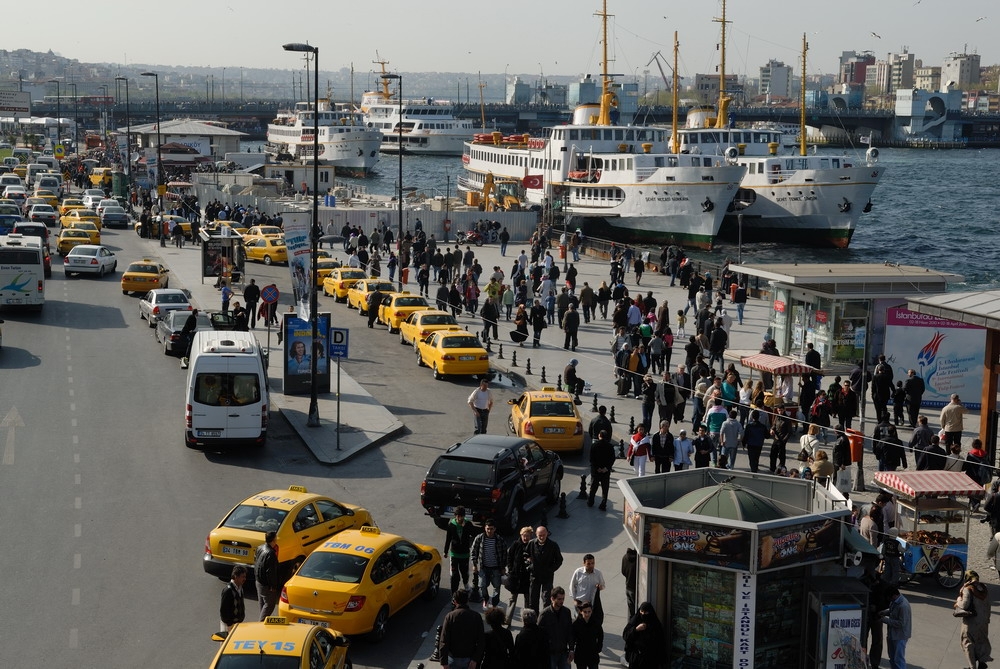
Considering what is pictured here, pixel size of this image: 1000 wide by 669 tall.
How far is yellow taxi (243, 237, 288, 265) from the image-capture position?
166 ft

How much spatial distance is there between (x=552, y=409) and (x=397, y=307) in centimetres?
1397

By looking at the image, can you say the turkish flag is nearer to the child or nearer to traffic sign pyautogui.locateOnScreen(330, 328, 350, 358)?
the child

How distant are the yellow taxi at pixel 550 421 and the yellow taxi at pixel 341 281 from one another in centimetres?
1877

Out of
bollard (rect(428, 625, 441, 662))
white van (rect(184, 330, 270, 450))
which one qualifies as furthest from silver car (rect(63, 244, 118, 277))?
bollard (rect(428, 625, 441, 662))

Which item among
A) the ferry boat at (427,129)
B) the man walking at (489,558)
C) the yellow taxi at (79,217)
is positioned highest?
the ferry boat at (427,129)

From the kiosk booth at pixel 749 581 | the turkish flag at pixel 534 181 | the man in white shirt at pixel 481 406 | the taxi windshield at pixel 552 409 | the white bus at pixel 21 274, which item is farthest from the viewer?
the turkish flag at pixel 534 181

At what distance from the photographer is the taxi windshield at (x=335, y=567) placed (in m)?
14.2

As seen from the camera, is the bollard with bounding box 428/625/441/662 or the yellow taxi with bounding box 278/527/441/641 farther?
the yellow taxi with bounding box 278/527/441/641

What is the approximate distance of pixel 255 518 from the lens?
16.2m

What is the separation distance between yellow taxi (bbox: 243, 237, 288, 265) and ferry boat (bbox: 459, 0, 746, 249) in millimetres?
25284

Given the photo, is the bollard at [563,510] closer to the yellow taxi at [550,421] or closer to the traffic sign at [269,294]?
the yellow taxi at [550,421]

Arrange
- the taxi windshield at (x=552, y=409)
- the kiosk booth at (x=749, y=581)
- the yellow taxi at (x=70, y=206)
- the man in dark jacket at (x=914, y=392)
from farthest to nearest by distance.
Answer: the yellow taxi at (x=70, y=206) < the man in dark jacket at (x=914, y=392) < the taxi windshield at (x=552, y=409) < the kiosk booth at (x=749, y=581)

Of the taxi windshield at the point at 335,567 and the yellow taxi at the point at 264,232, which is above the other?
the yellow taxi at the point at 264,232

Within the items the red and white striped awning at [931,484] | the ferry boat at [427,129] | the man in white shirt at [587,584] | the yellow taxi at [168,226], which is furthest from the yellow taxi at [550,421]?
the ferry boat at [427,129]
